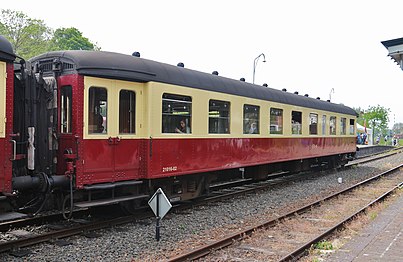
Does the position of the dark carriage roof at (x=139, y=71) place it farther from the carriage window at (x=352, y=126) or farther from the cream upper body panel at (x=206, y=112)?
the carriage window at (x=352, y=126)

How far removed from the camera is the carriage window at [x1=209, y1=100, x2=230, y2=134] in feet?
35.8

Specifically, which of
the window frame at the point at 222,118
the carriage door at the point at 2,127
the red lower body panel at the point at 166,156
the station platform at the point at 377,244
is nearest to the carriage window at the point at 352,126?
the red lower body panel at the point at 166,156

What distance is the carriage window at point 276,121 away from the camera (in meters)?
14.1

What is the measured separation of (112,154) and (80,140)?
29.5 inches

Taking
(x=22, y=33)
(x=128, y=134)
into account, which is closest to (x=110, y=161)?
(x=128, y=134)

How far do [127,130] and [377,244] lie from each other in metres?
5.11

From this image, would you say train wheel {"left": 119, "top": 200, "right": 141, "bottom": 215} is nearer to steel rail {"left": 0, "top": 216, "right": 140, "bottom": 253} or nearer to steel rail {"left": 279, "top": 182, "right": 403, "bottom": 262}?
steel rail {"left": 0, "top": 216, "right": 140, "bottom": 253}

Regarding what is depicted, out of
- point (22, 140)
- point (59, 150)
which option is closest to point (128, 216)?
point (59, 150)

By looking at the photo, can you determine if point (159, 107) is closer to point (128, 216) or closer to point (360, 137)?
point (128, 216)

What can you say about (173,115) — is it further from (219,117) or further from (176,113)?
(219,117)

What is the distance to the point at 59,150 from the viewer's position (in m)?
7.95

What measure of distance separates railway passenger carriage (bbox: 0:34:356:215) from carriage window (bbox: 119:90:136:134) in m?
0.02

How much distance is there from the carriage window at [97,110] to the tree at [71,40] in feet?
163

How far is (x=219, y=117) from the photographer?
1127 centimetres
